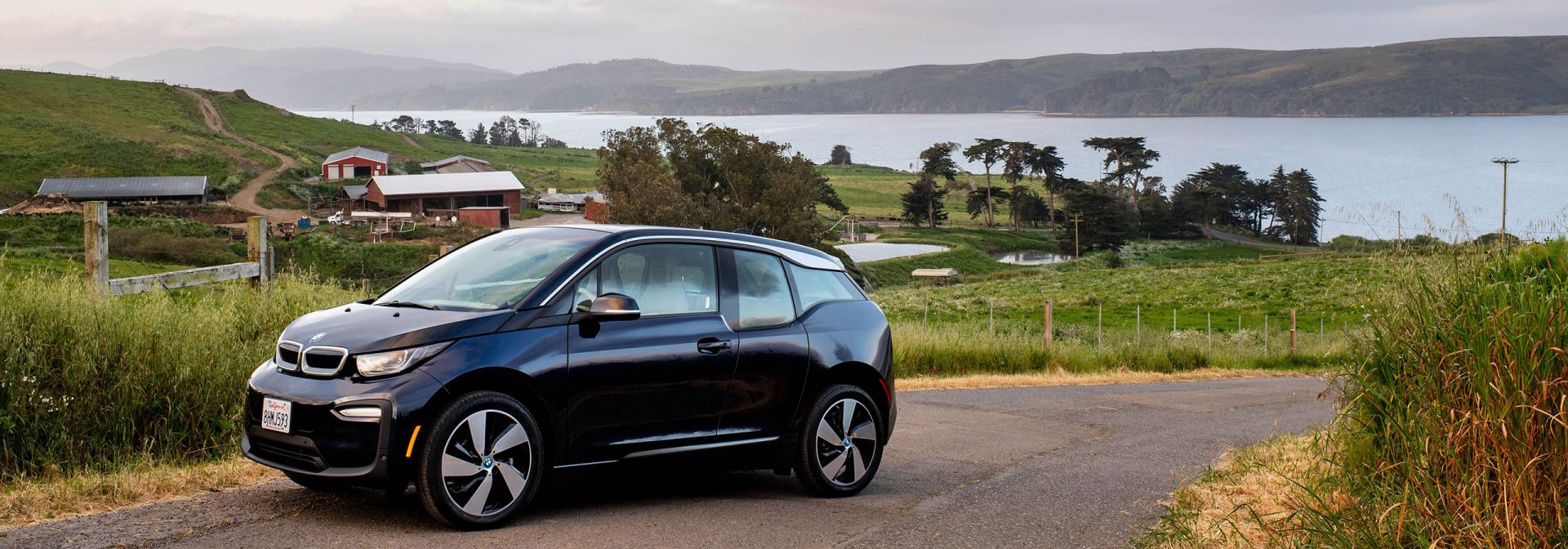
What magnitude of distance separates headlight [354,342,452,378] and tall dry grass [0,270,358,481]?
9.62ft

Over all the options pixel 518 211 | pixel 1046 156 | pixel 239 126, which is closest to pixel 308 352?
pixel 518 211

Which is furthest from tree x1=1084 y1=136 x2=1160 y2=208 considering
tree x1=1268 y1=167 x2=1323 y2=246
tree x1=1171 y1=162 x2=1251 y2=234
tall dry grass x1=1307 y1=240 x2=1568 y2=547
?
tall dry grass x1=1307 y1=240 x2=1568 y2=547

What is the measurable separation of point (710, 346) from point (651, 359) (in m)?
0.46

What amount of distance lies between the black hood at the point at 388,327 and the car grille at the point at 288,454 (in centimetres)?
55

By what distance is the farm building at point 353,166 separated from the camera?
11381 centimetres

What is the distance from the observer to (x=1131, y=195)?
137m

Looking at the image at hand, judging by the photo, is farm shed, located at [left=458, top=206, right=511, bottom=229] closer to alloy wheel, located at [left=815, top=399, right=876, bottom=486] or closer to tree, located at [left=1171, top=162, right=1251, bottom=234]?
tree, located at [left=1171, top=162, right=1251, bottom=234]

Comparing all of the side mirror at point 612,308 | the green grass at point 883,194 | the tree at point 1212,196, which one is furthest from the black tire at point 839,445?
the tree at point 1212,196

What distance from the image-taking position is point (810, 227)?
269ft

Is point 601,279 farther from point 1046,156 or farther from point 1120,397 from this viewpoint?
point 1046,156

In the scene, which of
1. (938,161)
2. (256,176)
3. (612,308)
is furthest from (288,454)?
(938,161)

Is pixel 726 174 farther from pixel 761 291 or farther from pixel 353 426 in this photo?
pixel 353 426

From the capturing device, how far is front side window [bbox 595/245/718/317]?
290 inches

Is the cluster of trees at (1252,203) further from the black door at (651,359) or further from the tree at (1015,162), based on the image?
the black door at (651,359)
